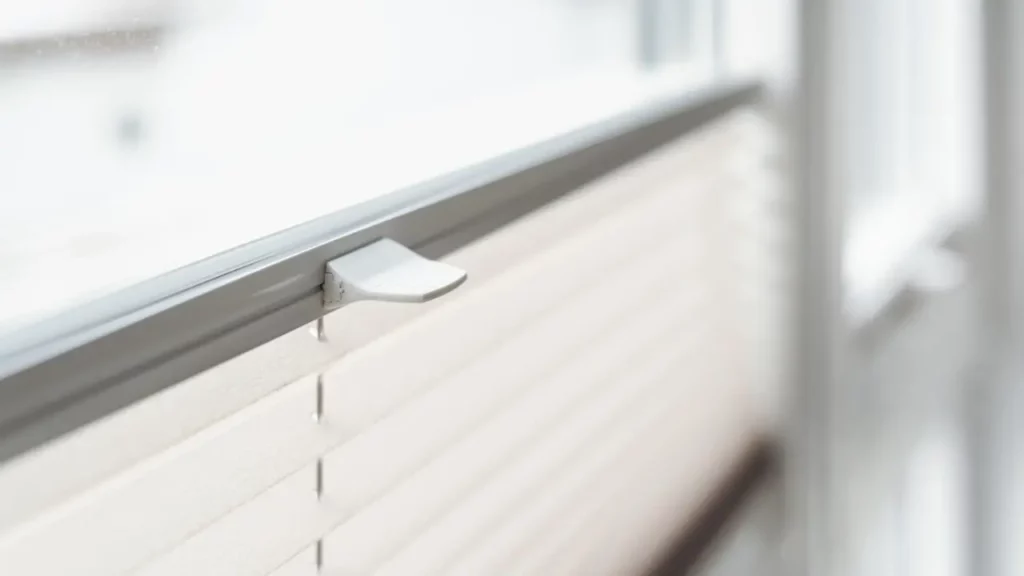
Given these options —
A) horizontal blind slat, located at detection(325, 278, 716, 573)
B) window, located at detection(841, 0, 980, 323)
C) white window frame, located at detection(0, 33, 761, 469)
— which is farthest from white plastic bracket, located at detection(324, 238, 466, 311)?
window, located at detection(841, 0, 980, 323)

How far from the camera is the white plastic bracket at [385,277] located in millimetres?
517

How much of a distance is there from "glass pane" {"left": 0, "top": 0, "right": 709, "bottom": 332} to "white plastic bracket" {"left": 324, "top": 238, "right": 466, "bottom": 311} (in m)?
0.05

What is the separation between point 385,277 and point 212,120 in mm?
132

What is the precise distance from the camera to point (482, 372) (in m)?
0.71

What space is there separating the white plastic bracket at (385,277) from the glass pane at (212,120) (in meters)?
0.05

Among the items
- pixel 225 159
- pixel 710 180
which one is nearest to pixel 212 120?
pixel 225 159

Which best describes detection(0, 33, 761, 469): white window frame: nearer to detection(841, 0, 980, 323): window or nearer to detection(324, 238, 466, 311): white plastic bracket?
detection(324, 238, 466, 311): white plastic bracket

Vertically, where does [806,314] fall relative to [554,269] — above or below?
below

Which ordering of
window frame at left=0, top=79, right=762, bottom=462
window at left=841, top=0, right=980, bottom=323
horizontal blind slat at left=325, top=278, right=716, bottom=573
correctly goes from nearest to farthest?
window frame at left=0, top=79, right=762, bottom=462, horizontal blind slat at left=325, top=278, right=716, bottom=573, window at left=841, top=0, right=980, bottom=323

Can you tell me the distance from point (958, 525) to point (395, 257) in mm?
1126

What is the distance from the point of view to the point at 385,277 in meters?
0.53

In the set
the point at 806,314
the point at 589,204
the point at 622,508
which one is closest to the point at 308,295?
the point at 589,204

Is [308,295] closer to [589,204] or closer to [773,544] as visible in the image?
[589,204]

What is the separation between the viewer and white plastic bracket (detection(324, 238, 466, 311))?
20.4 inches
